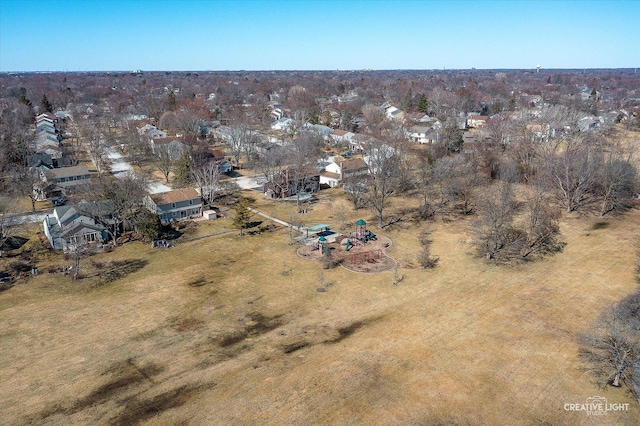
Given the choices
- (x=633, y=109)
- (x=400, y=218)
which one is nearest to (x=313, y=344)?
(x=400, y=218)

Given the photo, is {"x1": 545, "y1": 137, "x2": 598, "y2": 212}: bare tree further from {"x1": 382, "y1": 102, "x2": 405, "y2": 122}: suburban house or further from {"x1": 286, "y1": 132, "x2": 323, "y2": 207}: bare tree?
{"x1": 382, "y1": 102, "x2": 405, "y2": 122}: suburban house

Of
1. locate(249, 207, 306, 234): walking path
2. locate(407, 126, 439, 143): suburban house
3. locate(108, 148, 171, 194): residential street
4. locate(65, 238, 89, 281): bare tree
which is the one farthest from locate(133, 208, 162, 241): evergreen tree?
locate(407, 126, 439, 143): suburban house

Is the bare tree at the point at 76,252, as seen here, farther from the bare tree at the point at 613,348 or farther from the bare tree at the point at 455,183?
the bare tree at the point at 455,183

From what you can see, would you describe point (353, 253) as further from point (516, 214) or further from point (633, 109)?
point (633, 109)

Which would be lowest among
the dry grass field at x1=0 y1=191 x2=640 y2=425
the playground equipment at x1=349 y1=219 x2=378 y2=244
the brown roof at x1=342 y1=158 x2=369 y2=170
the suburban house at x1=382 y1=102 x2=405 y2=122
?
the dry grass field at x1=0 y1=191 x2=640 y2=425

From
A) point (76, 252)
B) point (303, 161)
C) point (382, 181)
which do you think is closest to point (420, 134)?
point (303, 161)
